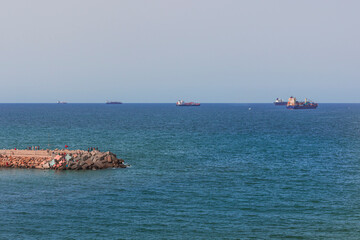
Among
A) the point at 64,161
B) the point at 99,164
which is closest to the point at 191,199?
the point at 99,164

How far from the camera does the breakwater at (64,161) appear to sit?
70062 millimetres

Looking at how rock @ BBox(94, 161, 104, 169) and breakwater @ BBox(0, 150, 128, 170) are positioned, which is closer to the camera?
breakwater @ BBox(0, 150, 128, 170)

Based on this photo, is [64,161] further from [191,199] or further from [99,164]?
[191,199]

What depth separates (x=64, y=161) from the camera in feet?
231

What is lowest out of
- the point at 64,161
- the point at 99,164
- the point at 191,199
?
the point at 191,199

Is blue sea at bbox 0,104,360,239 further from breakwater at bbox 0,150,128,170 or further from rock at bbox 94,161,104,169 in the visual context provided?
breakwater at bbox 0,150,128,170

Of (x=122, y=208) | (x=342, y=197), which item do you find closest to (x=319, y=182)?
(x=342, y=197)

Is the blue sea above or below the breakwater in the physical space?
below

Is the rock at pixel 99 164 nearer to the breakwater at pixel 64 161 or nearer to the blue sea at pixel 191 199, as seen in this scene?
the breakwater at pixel 64 161

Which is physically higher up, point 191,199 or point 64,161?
point 64,161

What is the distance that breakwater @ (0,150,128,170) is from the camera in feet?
230

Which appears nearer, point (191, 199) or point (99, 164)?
point (191, 199)

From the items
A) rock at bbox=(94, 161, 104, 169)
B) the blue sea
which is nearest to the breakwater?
rock at bbox=(94, 161, 104, 169)

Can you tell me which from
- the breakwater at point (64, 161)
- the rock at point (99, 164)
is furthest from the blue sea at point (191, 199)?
the breakwater at point (64, 161)
